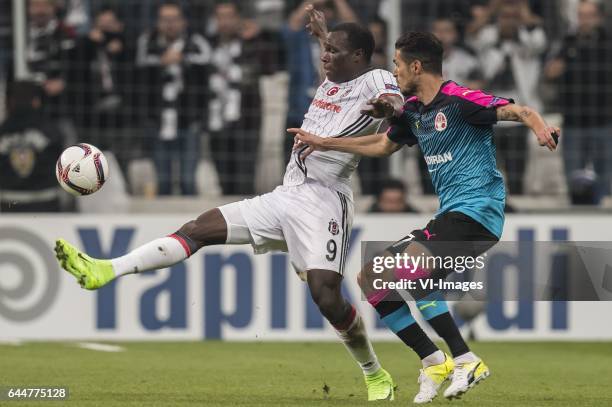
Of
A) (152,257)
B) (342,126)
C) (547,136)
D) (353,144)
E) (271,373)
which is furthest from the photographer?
(271,373)

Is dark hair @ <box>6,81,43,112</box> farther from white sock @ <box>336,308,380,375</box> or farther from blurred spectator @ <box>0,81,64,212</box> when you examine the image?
white sock @ <box>336,308,380,375</box>

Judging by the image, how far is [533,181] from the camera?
14.7m

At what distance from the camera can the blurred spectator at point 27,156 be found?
1393cm

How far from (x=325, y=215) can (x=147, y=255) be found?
1.21m

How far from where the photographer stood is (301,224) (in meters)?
8.91

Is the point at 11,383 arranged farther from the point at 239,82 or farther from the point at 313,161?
the point at 239,82

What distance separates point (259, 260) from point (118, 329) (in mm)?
1555

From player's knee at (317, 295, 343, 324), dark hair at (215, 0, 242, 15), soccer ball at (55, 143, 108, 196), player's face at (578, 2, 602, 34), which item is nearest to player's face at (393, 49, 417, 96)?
player's knee at (317, 295, 343, 324)

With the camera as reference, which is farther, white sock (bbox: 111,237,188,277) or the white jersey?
the white jersey

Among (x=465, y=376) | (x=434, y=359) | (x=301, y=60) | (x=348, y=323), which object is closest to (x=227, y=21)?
(x=301, y=60)

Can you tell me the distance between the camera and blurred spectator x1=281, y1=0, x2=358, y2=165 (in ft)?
47.4

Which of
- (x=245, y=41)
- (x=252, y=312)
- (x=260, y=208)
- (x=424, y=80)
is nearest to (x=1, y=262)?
(x=252, y=312)

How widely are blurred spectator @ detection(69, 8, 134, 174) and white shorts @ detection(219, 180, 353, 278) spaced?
596 cm

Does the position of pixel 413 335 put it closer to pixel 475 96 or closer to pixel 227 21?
pixel 475 96
